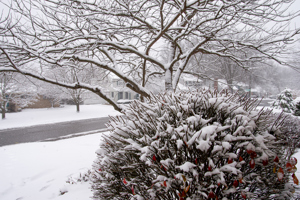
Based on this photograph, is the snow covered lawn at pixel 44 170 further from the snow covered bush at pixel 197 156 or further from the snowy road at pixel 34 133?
the snowy road at pixel 34 133

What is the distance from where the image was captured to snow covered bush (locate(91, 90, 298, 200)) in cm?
146

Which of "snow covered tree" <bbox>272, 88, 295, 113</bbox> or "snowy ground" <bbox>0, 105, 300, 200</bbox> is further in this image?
"snow covered tree" <bbox>272, 88, 295, 113</bbox>

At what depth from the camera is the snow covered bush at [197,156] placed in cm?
146

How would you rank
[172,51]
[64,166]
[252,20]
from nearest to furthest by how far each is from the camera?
[252,20] < [64,166] < [172,51]

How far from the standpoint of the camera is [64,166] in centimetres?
511

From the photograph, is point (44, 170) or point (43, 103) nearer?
point (44, 170)

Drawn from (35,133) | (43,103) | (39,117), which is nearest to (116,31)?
(35,133)

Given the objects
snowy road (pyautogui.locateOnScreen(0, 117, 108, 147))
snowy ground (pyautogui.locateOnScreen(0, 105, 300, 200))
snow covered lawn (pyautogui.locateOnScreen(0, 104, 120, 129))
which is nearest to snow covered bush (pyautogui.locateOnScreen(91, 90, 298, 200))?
snowy ground (pyautogui.locateOnScreen(0, 105, 300, 200))

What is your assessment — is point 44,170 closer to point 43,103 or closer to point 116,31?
point 116,31

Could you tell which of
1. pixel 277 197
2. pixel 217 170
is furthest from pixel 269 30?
pixel 217 170

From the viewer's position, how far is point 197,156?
5.17 feet

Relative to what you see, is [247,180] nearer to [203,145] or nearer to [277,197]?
[277,197]

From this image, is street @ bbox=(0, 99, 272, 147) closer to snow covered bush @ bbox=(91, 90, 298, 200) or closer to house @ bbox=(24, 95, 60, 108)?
snow covered bush @ bbox=(91, 90, 298, 200)

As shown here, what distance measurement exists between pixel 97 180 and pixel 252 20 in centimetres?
480
